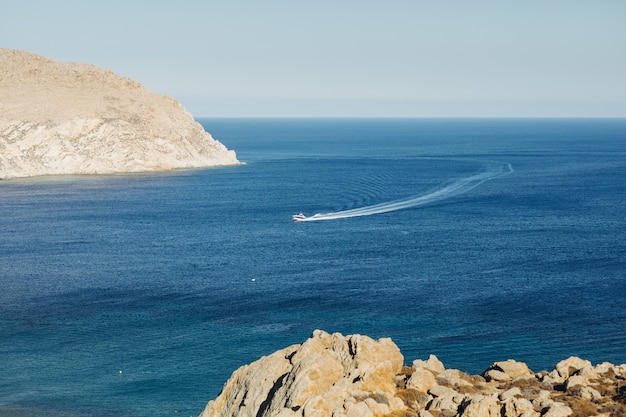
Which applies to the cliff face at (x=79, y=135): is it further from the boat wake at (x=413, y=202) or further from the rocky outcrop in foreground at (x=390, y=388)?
the rocky outcrop in foreground at (x=390, y=388)

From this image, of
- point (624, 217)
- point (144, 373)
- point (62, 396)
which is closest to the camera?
point (62, 396)

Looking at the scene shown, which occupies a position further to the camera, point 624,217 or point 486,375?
point 624,217

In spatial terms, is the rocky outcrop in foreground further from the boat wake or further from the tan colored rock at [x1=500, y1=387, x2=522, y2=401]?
the boat wake

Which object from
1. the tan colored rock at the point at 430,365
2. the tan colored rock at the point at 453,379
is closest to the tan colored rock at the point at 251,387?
the tan colored rock at the point at 430,365

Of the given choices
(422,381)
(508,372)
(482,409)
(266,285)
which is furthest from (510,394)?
(266,285)

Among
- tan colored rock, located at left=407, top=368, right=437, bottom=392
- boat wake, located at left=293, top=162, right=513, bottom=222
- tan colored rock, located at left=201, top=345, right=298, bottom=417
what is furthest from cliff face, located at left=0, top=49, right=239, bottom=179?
tan colored rock, located at left=407, top=368, right=437, bottom=392

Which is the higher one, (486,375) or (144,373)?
(486,375)

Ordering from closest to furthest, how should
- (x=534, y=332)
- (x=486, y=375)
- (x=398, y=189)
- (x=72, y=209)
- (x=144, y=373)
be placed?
(x=486, y=375) < (x=144, y=373) < (x=534, y=332) < (x=72, y=209) < (x=398, y=189)

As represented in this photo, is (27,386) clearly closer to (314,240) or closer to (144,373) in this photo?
(144,373)

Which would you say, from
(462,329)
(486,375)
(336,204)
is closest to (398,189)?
(336,204)
